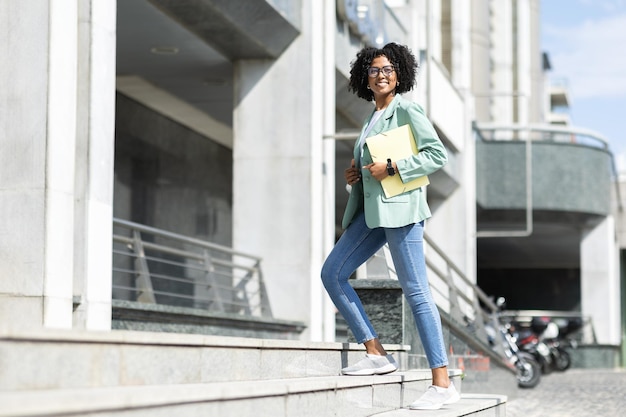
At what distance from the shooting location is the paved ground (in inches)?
487

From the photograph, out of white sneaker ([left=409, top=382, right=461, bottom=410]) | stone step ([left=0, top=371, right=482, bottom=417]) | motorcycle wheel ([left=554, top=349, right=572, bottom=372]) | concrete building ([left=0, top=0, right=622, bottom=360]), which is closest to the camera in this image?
stone step ([left=0, top=371, right=482, bottom=417])

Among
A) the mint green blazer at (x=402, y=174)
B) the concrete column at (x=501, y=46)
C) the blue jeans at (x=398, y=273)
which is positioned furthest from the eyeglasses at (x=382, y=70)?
the concrete column at (x=501, y=46)

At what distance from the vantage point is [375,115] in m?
6.77

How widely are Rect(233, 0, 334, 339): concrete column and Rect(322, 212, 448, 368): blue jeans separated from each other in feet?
24.9

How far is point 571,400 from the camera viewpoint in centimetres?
1519

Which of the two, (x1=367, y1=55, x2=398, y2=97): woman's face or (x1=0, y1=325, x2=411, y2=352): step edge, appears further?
(x1=367, y1=55, x2=398, y2=97): woman's face

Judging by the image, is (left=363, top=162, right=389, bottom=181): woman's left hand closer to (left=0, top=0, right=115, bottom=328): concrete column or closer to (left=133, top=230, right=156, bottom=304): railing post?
(left=0, top=0, right=115, bottom=328): concrete column

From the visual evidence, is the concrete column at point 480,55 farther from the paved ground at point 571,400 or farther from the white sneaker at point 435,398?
the white sneaker at point 435,398

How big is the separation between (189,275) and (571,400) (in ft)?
24.7

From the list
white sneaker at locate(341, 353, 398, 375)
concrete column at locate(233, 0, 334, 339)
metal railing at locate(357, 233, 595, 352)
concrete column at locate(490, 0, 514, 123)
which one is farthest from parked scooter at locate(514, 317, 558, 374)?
concrete column at locate(490, 0, 514, 123)

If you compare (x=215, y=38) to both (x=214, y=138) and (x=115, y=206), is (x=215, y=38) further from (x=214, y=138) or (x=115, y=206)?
(x=214, y=138)

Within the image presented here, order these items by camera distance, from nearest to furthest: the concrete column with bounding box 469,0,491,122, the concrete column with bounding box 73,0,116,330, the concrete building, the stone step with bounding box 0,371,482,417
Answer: the stone step with bounding box 0,371,482,417, the concrete building, the concrete column with bounding box 73,0,116,330, the concrete column with bounding box 469,0,491,122

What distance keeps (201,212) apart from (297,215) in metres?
7.66

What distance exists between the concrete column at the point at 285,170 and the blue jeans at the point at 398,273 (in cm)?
759
